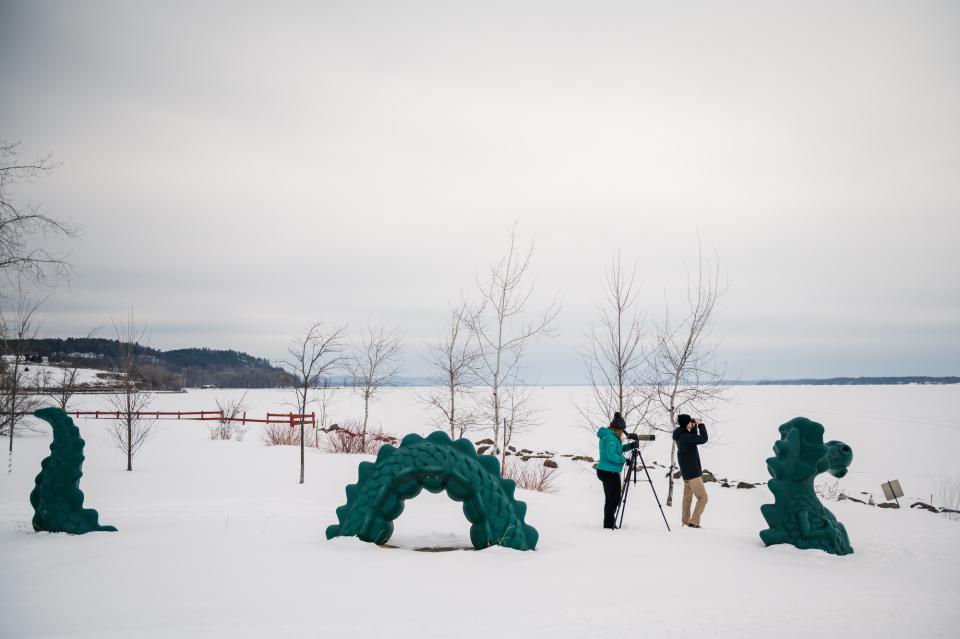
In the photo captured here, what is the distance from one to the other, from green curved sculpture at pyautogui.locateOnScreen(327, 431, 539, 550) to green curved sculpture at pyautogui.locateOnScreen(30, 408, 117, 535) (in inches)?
118

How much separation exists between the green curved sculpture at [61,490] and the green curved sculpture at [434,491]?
2989 millimetres

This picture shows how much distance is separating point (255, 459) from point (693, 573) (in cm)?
1440

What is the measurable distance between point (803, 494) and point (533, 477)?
28.9ft

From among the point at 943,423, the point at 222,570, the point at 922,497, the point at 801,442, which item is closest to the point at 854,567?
the point at 801,442

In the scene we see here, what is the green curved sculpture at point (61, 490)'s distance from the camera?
6.67 meters

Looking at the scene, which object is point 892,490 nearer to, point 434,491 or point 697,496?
point 697,496

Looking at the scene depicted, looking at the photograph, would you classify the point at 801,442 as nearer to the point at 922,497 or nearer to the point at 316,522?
the point at 316,522

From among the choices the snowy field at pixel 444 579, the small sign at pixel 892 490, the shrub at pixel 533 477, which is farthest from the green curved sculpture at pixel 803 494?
the small sign at pixel 892 490

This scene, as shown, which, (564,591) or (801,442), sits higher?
(801,442)

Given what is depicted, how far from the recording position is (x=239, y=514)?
9156 millimetres

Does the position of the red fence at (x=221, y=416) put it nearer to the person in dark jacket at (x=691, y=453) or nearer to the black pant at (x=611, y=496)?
the black pant at (x=611, y=496)

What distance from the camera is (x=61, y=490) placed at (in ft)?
22.1

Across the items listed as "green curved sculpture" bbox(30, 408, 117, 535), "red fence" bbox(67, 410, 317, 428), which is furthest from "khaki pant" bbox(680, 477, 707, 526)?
"red fence" bbox(67, 410, 317, 428)

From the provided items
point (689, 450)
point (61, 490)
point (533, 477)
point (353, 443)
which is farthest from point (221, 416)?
point (689, 450)
